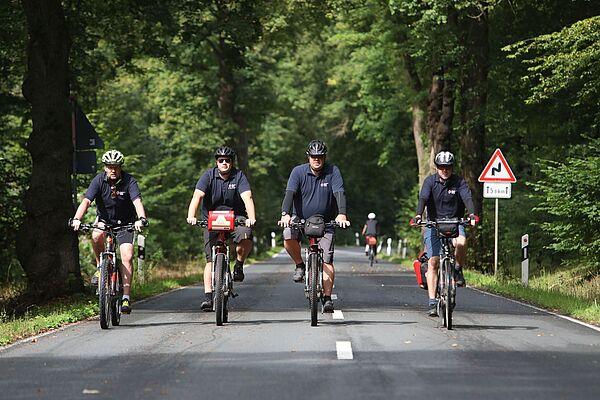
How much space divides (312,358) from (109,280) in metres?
4.10

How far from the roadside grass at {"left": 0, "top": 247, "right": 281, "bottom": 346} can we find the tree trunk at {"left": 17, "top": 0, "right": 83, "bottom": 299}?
57cm

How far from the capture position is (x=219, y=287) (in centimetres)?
1407

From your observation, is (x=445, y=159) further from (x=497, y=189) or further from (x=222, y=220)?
(x=497, y=189)

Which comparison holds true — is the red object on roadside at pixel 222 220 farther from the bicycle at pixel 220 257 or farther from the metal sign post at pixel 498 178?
the metal sign post at pixel 498 178

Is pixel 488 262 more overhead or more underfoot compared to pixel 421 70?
more underfoot

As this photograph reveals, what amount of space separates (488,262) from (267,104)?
799 inches

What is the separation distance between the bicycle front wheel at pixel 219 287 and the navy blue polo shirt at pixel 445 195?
7.99ft

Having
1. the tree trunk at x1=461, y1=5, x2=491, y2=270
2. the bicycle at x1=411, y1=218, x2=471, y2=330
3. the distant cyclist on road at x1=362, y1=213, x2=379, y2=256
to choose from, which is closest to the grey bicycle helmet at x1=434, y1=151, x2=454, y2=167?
the bicycle at x1=411, y1=218, x2=471, y2=330

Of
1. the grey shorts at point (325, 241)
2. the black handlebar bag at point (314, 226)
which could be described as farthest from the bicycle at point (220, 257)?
the black handlebar bag at point (314, 226)

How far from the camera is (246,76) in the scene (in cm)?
4606

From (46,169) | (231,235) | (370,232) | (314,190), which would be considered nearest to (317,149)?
(314,190)

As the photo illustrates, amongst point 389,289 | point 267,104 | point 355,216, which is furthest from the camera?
point 355,216

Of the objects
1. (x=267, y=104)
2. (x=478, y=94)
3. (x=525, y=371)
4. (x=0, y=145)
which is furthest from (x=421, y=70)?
(x=525, y=371)

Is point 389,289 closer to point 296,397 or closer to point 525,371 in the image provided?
point 525,371
